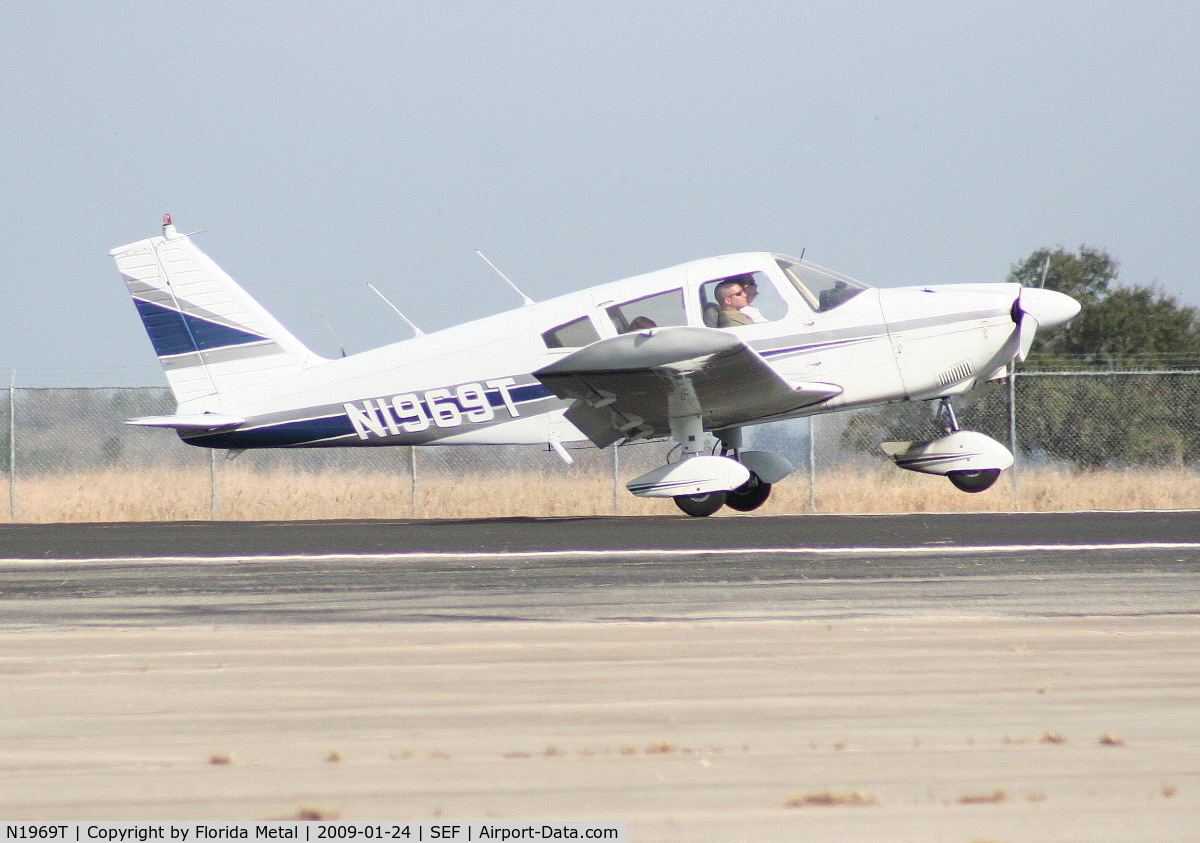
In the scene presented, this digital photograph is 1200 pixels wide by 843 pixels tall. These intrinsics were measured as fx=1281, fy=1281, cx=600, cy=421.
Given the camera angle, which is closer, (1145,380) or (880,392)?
(880,392)

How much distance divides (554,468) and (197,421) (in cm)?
663

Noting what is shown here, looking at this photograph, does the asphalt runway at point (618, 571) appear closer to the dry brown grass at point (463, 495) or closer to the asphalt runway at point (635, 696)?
the asphalt runway at point (635, 696)

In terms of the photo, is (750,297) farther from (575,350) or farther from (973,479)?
(973,479)

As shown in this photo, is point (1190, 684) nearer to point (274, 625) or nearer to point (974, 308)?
point (274, 625)

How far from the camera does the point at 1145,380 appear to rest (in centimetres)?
2139

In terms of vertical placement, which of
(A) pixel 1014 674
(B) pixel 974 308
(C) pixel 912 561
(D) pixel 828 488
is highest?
(B) pixel 974 308

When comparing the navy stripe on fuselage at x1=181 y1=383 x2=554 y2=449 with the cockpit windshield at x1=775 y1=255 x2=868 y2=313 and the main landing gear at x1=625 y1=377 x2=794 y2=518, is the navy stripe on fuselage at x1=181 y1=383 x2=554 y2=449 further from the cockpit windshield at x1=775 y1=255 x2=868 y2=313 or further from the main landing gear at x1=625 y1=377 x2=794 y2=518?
the cockpit windshield at x1=775 y1=255 x2=868 y2=313

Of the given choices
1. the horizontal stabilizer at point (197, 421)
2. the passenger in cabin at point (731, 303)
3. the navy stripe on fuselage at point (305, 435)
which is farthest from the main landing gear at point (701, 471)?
the horizontal stabilizer at point (197, 421)

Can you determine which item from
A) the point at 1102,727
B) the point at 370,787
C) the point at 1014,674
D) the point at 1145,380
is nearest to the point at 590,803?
the point at 370,787

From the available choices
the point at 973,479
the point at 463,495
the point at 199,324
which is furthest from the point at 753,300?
the point at 463,495

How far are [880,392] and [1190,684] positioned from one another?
353 inches

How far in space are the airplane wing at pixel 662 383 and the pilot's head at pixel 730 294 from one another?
0.73m

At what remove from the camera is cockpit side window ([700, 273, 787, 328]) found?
12859mm
